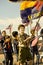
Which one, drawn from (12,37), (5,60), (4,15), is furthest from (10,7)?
(5,60)

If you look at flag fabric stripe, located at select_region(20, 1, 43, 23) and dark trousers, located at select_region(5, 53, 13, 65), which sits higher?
flag fabric stripe, located at select_region(20, 1, 43, 23)

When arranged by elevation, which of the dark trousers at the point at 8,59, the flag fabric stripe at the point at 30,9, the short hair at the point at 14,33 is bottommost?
the dark trousers at the point at 8,59

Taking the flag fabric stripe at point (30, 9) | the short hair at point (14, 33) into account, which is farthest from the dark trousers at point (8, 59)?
the flag fabric stripe at point (30, 9)

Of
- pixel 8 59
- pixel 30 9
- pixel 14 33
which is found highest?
pixel 30 9

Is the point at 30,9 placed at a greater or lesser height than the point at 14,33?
greater

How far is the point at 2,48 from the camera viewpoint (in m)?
3.63

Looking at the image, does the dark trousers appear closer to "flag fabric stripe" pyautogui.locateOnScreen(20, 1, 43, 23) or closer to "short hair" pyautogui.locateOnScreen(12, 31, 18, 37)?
"short hair" pyautogui.locateOnScreen(12, 31, 18, 37)

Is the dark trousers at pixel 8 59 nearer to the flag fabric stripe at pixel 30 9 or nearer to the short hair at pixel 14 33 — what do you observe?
the short hair at pixel 14 33

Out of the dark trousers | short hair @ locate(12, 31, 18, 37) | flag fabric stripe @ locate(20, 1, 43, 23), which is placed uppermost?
flag fabric stripe @ locate(20, 1, 43, 23)

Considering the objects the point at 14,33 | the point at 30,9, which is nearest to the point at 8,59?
the point at 14,33

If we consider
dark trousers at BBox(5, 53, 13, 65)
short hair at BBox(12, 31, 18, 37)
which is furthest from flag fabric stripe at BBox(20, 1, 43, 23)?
dark trousers at BBox(5, 53, 13, 65)

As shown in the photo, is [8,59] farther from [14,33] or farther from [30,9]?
[30,9]

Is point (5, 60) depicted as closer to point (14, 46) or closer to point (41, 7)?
point (14, 46)

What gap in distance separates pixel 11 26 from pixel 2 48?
0.29 metres
